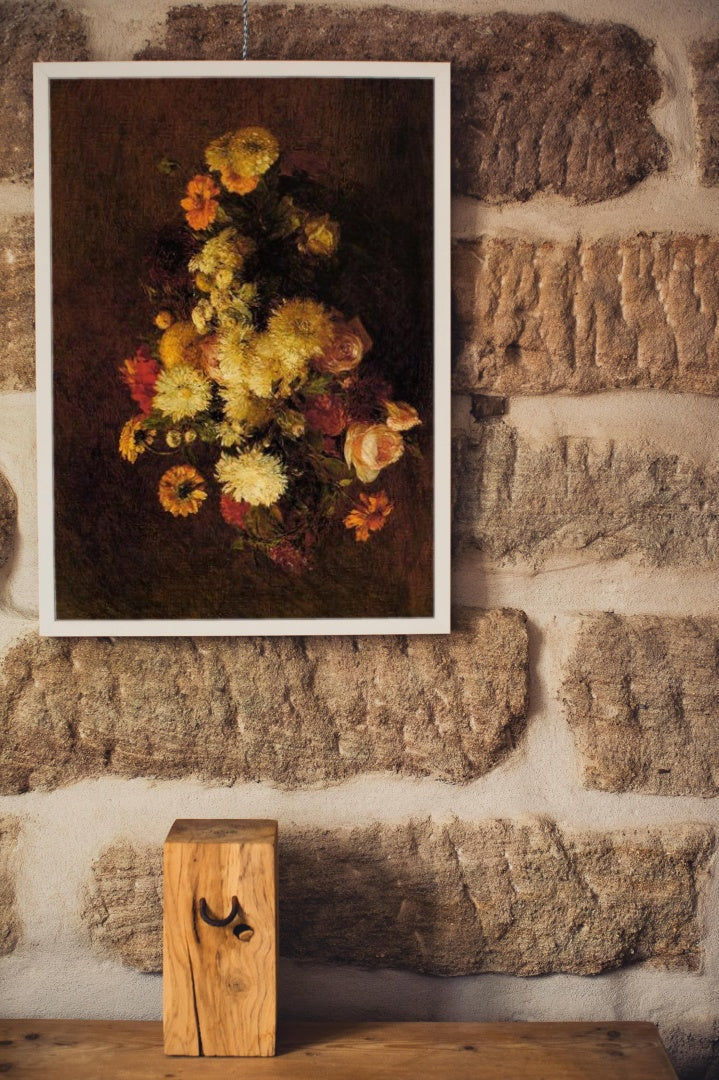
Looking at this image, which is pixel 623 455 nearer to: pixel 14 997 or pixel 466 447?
pixel 466 447

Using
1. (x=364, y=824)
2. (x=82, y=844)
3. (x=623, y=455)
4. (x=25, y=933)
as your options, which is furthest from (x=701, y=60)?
(x=25, y=933)

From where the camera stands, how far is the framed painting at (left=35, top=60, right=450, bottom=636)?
1.12 meters

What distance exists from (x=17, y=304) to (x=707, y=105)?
2.93ft

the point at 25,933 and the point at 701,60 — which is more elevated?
the point at 701,60

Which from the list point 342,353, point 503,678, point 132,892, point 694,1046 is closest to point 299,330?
point 342,353

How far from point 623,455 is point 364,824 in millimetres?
564

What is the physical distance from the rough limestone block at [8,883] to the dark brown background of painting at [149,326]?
29cm

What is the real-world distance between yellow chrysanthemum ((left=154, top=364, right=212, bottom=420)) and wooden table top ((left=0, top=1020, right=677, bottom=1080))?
2.39 feet

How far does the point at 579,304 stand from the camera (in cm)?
115

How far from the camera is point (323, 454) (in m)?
1.13

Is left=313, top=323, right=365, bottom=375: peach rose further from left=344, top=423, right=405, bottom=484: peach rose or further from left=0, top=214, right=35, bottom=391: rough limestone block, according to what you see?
left=0, top=214, right=35, bottom=391: rough limestone block

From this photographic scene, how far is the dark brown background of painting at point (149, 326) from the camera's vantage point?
112 centimetres

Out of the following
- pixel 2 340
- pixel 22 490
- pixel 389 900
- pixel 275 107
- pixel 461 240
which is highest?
pixel 275 107

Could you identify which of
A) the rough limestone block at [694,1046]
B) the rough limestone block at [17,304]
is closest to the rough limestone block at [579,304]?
the rough limestone block at [17,304]
